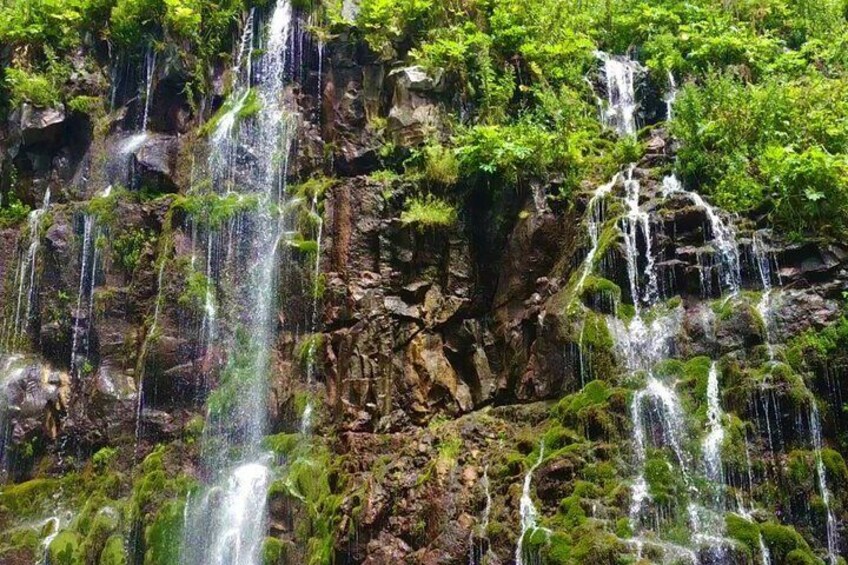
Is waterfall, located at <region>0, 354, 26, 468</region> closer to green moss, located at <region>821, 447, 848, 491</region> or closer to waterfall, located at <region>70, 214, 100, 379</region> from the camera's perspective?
waterfall, located at <region>70, 214, 100, 379</region>

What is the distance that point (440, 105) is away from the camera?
1681cm

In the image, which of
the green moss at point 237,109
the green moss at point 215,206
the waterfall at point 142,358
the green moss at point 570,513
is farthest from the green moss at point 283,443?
the green moss at point 237,109

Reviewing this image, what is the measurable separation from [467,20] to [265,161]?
5.54 meters

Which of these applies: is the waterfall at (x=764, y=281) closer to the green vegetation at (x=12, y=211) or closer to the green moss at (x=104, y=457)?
the green moss at (x=104, y=457)

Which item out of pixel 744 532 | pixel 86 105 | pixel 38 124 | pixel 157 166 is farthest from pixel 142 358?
pixel 744 532

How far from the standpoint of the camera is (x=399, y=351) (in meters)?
14.0

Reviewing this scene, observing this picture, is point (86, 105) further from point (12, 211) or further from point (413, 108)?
point (413, 108)

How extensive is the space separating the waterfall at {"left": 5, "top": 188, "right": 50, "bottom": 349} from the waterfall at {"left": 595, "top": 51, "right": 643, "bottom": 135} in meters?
12.4

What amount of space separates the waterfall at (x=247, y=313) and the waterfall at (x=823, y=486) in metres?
8.08

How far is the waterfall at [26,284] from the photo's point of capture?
16891 millimetres

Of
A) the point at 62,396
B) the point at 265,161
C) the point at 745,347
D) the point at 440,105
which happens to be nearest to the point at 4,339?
the point at 62,396

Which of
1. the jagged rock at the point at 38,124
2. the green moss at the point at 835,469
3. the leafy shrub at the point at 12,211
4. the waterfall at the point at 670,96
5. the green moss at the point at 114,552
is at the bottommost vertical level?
the green moss at the point at 114,552

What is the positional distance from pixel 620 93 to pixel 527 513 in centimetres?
1064

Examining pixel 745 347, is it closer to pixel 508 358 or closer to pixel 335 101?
pixel 508 358
